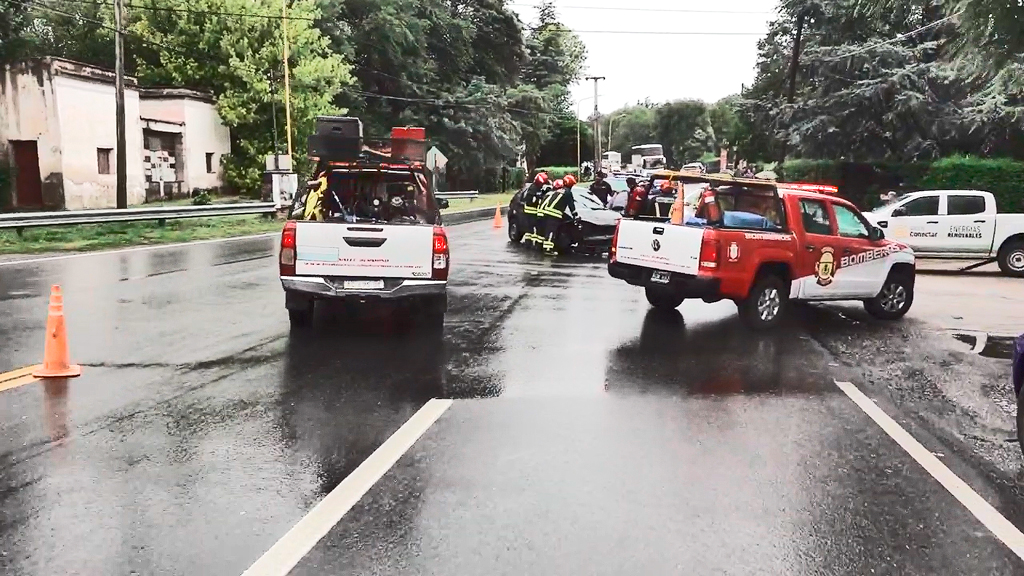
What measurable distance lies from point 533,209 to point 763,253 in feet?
37.3

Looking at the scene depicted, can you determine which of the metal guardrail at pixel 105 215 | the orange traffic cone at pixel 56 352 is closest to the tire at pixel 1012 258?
the orange traffic cone at pixel 56 352

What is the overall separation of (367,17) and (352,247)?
44.4 meters

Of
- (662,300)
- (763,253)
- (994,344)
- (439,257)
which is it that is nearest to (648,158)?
(662,300)

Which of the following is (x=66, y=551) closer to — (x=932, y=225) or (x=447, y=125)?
(x=932, y=225)

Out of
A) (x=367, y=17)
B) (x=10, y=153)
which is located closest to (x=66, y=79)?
(x=10, y=153)

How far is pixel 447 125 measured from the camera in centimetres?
5291

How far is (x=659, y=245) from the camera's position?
11281mm

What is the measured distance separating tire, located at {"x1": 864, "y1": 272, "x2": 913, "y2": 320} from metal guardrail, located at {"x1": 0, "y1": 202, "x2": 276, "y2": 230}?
1797cm

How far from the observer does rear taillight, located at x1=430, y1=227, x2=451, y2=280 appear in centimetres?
998

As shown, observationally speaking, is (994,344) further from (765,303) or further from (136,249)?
(136,249)

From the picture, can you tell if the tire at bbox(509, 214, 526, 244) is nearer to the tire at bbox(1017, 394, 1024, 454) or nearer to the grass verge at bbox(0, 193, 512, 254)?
the grass verge at bbox(0, 193, 512, 254)

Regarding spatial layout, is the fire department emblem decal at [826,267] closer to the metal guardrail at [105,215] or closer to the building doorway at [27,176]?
the metal guardrail at [105,215]

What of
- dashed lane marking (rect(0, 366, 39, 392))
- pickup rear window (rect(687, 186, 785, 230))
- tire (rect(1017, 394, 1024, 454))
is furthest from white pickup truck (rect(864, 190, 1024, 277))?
dashed lane marking (rect(0, 366, 39, 392))

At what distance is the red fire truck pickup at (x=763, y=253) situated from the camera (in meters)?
10.8
